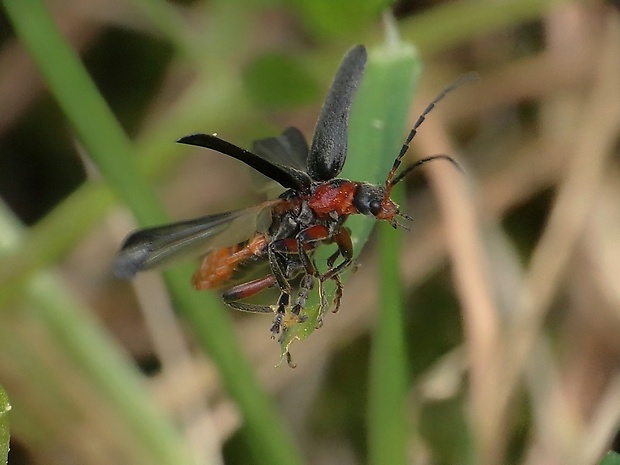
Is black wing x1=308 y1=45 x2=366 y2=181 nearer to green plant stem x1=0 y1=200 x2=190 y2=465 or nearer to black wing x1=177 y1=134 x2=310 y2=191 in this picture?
black wing x1=177 y1=134 x2=310 y2=191

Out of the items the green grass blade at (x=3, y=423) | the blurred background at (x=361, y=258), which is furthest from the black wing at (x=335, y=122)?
the green grass blade at (x=3, y=423)

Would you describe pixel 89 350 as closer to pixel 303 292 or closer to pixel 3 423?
pixel 303 292

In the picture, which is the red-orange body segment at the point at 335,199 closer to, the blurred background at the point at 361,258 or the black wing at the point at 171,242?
the black wing at the point at 171,242

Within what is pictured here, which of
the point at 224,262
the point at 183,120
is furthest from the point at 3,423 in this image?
the point at 183,120

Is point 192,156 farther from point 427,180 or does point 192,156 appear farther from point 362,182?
point 362,182

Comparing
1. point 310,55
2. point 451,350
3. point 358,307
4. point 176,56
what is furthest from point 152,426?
point 176,56

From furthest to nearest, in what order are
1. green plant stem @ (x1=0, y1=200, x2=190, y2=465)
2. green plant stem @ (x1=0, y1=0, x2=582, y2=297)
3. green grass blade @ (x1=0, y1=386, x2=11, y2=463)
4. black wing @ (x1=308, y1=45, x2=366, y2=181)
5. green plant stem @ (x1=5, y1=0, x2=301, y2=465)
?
green plant stem @ (x1=0, y1=0, x2=582, y2=297) → green plant stem @ (x1=0, y1=200, x2=190, y2=465) → green plant stem @ (x1=5, y1=0, x2=301, y2=465) → black wing @ (x1=308, y1=45, x2=366, y2=181) → green grass blade @ (x1=0, y1=386, x2=11, y2=463)

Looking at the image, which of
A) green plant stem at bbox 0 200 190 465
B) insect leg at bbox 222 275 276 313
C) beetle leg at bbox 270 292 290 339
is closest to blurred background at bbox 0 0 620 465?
green plant stem at bbox 0 200 190 465
